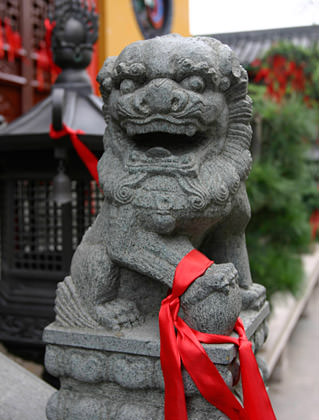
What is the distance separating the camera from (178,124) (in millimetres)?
1466

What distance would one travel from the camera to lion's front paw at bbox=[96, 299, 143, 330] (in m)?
1.54

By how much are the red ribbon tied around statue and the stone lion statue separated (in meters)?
0.03

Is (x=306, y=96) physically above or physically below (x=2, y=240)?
above

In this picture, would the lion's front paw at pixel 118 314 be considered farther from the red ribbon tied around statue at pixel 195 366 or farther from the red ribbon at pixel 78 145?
the red ribbon at pixel 78 145

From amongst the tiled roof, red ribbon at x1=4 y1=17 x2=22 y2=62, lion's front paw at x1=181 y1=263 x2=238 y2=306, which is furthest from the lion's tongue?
the tiled roof

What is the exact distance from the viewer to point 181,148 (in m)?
1.57

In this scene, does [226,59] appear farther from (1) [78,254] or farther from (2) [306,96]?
(2) [306,96]

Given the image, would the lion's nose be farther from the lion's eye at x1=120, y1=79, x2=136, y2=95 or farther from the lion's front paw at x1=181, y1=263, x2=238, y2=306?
the lion's front paw at x1=181, y1=263, x2=238, y2=306

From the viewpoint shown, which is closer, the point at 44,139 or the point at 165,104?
the point at 165,104

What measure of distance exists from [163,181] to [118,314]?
466mm

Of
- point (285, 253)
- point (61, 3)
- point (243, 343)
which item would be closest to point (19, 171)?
point (61, 3)

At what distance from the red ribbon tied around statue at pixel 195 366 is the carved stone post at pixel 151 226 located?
0.09 feet

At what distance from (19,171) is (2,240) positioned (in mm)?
547

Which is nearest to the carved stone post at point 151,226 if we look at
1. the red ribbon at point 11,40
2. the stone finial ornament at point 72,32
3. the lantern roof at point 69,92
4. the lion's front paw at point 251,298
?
the lion's front paw at point 251,298
